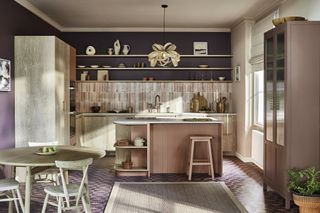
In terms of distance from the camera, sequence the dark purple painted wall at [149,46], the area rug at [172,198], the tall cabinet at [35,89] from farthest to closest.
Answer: the dark purple painted wall at [149,46], the tall cabinet at [35,89], the area rug at [172,198]

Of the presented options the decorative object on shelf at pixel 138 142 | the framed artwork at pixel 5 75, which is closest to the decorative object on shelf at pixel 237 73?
the decorative object on shelf at pixel 138 142

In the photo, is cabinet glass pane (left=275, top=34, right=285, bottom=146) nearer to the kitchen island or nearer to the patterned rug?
the kitchen island

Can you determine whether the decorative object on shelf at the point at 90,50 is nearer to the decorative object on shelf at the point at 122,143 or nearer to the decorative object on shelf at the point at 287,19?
the decorative object on shelf at the point at 122,143

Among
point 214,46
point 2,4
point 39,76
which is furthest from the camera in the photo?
point 214,46

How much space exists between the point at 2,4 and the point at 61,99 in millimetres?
1699

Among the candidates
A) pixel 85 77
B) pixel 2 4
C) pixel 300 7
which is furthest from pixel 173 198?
pixel 85 77

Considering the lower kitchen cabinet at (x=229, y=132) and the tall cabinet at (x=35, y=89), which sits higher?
the tall cabinet at (x=35, y=89)

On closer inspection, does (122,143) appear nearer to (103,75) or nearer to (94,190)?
(94,190)

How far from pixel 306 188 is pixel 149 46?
575 centimetres

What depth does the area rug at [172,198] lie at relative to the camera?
4.84m

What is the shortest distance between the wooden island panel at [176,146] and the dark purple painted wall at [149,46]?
2.91 meters

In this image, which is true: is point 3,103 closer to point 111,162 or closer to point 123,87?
point 111,162

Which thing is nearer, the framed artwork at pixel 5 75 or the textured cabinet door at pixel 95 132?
the framed artwork at pixel 5 75

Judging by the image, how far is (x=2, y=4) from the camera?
5.75 m
